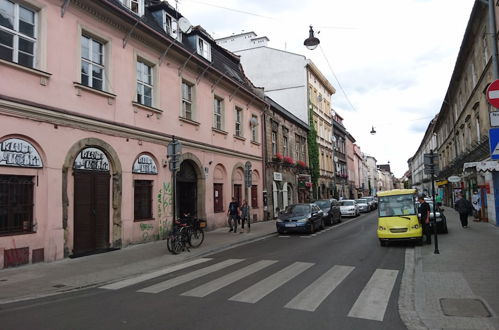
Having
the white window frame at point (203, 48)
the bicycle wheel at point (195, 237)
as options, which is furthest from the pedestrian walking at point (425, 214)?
the white window frame at point (203, 48)

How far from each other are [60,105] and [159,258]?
5324 millimetres

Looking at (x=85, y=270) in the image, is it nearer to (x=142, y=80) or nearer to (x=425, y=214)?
(x=142, y=80)

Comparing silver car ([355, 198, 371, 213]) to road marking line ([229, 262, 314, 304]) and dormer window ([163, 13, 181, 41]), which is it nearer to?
dormer window ([163, 13, 181, 41])

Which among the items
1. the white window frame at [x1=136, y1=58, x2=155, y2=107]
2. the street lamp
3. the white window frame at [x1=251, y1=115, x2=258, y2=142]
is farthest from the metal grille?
the white window frame at [x1=251, y1=115, x2=258, y2=142]

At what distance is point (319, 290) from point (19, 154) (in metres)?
8.22

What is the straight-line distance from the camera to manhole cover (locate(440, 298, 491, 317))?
5523 millimetres

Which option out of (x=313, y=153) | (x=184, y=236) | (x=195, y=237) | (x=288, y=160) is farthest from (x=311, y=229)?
(x=313, y=153)

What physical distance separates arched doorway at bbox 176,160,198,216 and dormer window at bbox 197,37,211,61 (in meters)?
6.08

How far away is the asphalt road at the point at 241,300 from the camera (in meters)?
5.33

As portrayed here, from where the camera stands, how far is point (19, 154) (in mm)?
9977

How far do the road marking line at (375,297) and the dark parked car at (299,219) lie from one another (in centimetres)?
895

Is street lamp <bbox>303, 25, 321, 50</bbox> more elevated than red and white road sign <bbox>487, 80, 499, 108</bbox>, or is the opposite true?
street lamp <bbox>303, 25, 321, 50</bbox>

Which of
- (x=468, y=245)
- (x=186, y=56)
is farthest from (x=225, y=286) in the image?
(x=186, y=56)

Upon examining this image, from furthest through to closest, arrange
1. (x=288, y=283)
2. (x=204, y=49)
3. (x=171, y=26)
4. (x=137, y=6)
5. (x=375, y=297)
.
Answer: (x=204, y=49), (x=171, y=26), (x=137, y=6), (x=288, y=283), (x=375, y=297)
